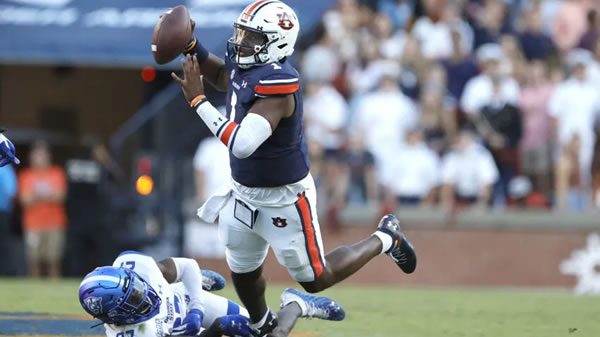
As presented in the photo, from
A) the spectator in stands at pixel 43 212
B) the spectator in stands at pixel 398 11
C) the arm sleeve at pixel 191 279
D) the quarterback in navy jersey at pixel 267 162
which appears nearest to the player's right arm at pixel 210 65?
the quarterback in navy jersey at pixel 267 162

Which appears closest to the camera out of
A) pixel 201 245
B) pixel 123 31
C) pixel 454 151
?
pixel 454 151

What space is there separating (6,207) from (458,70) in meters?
5.32

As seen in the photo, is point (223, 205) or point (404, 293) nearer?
point (223, 205)

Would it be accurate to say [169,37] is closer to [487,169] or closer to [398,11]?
[487,169]

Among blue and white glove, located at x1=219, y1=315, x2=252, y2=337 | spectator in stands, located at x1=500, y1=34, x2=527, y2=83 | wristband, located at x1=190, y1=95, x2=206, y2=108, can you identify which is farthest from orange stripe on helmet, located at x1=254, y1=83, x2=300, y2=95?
spectator in stands, located at x1=500, y1=34, x2=527, y2=83

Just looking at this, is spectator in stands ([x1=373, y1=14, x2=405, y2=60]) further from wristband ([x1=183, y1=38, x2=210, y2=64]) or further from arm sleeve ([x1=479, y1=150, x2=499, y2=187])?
wristband ([x1=183, y1=38, x2=210, y2=64])

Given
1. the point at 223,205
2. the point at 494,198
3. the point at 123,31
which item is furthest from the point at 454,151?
the point at 223,205

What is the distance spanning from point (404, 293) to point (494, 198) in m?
2.38

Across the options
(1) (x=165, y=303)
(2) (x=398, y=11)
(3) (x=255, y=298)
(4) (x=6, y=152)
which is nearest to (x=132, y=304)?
(1) (x=165, y=303)

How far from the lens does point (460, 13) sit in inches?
591

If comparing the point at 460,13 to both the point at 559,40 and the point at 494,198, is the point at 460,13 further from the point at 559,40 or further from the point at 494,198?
the point at 494,198

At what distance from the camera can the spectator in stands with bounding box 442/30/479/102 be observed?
1401 centimetres

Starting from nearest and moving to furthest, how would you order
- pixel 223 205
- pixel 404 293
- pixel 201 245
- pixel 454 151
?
1. pixel 223 205
2. pixel 404 293
3. pixel 454 151
4. pixel 201 245

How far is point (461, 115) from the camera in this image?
45.3 ft
